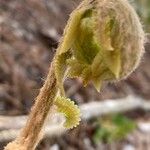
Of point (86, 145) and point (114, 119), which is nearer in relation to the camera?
point (86, 145)

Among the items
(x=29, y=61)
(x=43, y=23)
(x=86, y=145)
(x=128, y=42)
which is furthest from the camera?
(x=43, y=23)

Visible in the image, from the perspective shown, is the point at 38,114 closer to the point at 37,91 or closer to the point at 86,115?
the point at 37,91

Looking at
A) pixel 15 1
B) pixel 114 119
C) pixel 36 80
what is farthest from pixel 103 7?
pixel 15 1

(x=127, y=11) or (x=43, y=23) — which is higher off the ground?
(x=127, y=11)

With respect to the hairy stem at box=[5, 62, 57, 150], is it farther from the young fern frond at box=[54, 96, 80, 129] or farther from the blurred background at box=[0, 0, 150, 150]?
the blurred background at box=[0, 0, 150, 150]

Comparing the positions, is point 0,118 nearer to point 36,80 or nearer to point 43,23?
point 36,80

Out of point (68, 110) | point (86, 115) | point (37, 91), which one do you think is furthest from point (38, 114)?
point (86, 115)

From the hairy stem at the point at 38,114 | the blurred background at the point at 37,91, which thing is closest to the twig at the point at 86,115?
the blurred background at the point at 37,91

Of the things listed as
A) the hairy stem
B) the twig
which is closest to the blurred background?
the twig

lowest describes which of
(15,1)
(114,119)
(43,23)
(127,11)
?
(114,119)
